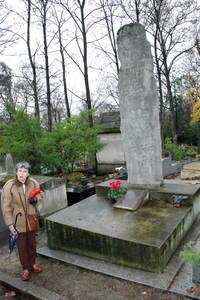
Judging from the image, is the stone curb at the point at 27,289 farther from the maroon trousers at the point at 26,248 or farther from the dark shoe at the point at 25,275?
the maroon trousers at the point at 26,248

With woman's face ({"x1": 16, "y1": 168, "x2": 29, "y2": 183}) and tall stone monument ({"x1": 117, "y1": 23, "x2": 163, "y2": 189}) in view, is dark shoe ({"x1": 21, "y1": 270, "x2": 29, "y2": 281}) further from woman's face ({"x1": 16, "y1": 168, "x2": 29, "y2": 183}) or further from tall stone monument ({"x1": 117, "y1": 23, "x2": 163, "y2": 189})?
tall stone monument ({"x1": 117, "y1": 23, "x2": 163, "y2": 189})

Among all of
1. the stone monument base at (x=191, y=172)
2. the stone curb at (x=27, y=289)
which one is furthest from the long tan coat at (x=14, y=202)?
the stone monument base at (x=191, y=172)

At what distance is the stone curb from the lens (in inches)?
103

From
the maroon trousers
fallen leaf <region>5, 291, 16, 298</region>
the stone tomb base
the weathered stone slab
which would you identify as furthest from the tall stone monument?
fallen leaf <region>5, 291, 16, 298</region>

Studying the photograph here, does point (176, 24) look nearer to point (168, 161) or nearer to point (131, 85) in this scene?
point (168, 161)

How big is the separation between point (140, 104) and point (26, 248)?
129 inches

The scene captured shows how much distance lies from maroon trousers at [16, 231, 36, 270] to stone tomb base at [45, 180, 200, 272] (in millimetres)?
557

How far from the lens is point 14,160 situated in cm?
738

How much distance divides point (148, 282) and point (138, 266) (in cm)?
29

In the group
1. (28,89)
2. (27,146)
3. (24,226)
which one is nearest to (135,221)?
(24,226)

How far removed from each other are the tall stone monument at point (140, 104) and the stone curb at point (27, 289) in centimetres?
260

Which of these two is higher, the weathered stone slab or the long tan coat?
the long tan coat

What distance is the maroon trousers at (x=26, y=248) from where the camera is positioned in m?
2.97

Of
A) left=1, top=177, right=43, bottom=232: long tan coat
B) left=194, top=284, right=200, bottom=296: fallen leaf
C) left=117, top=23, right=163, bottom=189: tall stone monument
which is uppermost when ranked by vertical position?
left=117, top=23, right=163, bottom=189: tall stone monument
